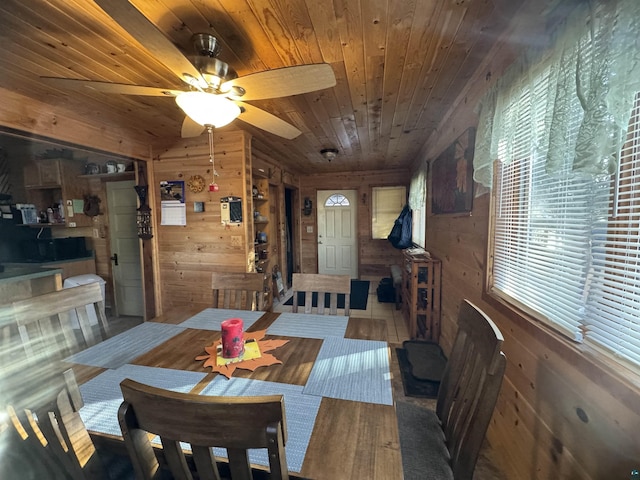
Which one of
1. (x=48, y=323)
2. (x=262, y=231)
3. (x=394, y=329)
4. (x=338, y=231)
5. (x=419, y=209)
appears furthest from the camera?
(x=338, y=231)

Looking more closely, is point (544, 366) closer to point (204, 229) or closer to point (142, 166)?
point (204, 229)

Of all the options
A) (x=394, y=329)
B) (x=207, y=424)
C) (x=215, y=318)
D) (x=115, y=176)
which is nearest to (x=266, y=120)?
(x=215, y=318)

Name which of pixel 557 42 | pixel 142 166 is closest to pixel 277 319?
pixel 557 42

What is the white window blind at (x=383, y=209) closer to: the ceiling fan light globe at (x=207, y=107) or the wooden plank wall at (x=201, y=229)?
the wooden plank wall at (x=201, y=229)

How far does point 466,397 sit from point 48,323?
2.03 meters

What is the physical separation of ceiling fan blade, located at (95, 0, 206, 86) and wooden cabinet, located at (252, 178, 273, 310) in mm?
2371

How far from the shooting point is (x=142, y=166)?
301 centimetres

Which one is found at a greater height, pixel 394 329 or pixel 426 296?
pixel 426 296

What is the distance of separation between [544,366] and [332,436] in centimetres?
97

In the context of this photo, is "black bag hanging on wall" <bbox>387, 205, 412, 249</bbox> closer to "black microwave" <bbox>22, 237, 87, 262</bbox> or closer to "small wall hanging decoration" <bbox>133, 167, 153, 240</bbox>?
"small wall hanging decoration" <bbox>133, 167, 153, 240</bbox>

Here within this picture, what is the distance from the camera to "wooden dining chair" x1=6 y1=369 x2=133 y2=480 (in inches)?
23.5

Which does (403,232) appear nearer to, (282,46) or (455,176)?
(455,176)

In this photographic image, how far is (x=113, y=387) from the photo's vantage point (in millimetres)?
982

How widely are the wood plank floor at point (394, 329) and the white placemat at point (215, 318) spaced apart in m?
0.80
